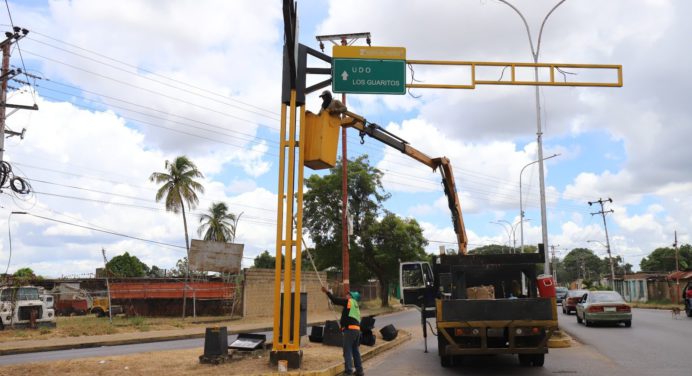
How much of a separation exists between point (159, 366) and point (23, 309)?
14.5 metres

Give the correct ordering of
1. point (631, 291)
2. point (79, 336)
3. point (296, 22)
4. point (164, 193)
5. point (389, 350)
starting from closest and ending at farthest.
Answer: point (296, 22) → point (389, 350) → point (79, 336) → point (164, 193) → point (631, 291)

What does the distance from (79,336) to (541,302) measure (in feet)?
56.5

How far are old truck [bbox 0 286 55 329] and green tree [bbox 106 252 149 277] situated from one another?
40896 mm

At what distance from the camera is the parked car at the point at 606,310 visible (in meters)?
22.0

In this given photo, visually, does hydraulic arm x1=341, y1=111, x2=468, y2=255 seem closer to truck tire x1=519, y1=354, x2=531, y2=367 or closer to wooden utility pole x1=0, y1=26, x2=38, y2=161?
truck tire x1=519, y1=354, x2=531, y2=367

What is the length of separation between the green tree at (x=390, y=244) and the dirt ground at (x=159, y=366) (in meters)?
30.4

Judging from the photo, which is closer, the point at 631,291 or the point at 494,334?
the point at 494,334

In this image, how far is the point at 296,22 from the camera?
11.6 m

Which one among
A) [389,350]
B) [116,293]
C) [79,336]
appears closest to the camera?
[389,350]

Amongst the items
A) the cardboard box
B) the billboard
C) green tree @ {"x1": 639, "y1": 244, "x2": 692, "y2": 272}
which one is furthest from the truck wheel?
green tree @ {"x1": 639, "y1": 244, "x2": 692, "y2": 272}

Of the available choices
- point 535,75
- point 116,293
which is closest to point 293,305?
point 535,75

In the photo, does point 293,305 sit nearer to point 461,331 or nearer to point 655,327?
point 461,331

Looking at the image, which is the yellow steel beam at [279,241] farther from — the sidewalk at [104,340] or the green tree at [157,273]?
the green tree at [157,273]

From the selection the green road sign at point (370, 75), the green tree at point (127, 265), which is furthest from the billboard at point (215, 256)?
the green tree at point (127, 265)
